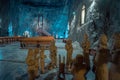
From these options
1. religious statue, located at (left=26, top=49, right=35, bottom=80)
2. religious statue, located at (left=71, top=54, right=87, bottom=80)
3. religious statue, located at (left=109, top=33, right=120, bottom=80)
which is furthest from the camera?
religious statue, located at (left=26, top=49, right=35, bottom=80)

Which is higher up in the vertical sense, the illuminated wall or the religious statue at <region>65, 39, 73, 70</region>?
the illuminated wall

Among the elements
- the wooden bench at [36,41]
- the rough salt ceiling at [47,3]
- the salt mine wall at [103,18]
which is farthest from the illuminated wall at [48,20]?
the salt mine wall at [103,18]

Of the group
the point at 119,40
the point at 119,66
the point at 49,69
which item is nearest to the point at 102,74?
the point at 119,66

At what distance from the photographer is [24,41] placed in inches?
478

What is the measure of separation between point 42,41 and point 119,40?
32.3ft

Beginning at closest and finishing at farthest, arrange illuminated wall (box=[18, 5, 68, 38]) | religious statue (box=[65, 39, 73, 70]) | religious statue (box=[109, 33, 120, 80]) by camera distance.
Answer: religious statue (box=[109, 33, 120, 80])
religious statue (box=[65, 39, 73, 70])
illuminated wall (box=[18, 5, 68, 38])

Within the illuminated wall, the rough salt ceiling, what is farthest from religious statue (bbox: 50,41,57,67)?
the rough salt ceiling

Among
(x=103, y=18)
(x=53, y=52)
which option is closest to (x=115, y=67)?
(x=53, y=52)

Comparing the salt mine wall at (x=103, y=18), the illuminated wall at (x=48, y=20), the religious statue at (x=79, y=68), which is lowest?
the religious statue at (x=79, y=68)

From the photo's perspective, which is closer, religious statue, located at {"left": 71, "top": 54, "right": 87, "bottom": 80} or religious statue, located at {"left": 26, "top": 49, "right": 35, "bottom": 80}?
religious statue, located at {"left": 71, "top": 54, "right": 87, "bottom": 80}

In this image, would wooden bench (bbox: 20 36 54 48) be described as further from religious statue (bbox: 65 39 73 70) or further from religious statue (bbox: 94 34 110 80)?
religious statue (bbox: 94 34 110 80)

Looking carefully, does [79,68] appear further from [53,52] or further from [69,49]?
[53,52]

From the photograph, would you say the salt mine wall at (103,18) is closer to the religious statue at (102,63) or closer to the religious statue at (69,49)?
the religious statue at (69,49)

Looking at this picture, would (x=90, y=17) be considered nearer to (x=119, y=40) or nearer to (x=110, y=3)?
(x=110, y=3)
